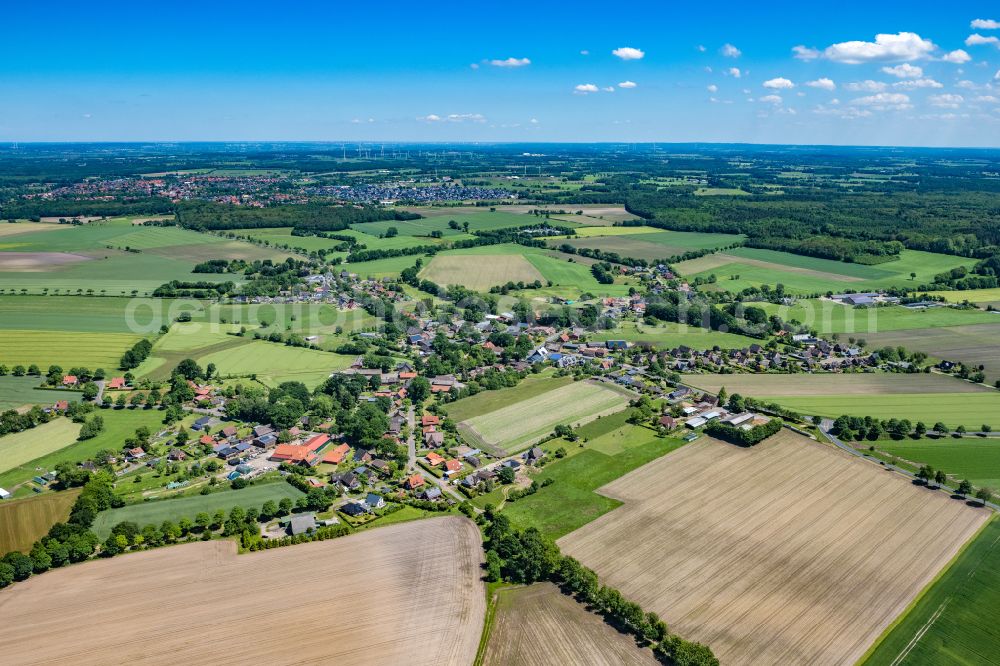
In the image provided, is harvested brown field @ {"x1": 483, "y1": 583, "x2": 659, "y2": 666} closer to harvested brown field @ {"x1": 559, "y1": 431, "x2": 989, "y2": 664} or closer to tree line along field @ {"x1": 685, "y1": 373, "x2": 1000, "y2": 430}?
harvested brown field @ {"x1": 559, "y1": 431, "x2": 989, "y2": 664}

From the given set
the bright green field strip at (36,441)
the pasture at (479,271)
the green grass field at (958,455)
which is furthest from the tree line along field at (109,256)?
the green grass field at (958,455)

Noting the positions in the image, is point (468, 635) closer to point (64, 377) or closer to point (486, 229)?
point (64, 377)

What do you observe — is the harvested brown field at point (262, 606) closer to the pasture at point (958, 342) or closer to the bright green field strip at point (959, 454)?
the bright green field strip at point (959, 454)

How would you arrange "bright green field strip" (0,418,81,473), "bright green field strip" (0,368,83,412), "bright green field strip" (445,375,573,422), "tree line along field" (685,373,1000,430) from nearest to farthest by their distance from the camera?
"bright green field strip" (0,418,81,473), "tree line along field" (685,373,1000,430), "bright green field strip" (0,368,83,412), "bright green field strip" (445,375,573,422)

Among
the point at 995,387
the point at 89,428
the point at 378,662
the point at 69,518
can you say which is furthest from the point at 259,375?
the point at 995,387

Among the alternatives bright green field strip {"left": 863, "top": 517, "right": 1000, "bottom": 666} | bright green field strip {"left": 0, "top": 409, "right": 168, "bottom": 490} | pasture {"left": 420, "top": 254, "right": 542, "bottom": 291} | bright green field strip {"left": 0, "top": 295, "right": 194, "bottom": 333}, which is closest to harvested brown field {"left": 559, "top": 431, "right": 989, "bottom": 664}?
bright green field strip {"left": 863, "top": 517, "right": 1000, "bottom": 666}

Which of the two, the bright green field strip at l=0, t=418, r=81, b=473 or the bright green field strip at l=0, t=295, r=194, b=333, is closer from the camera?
the bright green field strip at l=0, t=418, r=81, b=473
